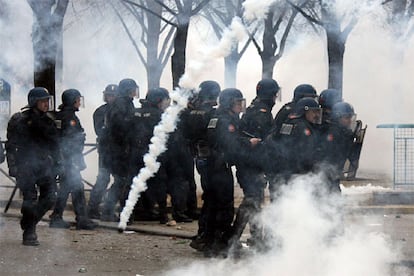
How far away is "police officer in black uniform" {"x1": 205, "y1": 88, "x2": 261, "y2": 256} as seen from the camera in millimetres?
10781

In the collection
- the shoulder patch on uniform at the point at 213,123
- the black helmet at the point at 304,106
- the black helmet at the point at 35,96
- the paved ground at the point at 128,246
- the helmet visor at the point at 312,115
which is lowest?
the paved ground at the point at 128,246

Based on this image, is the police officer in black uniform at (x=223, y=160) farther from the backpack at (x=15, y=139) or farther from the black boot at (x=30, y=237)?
the backpack at (x=15, y=139)

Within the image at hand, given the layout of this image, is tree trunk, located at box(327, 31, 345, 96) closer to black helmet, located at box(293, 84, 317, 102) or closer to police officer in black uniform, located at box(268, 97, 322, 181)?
black helmet, located at box(293, 84, 317, 102)

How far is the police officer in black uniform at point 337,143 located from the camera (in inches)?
404

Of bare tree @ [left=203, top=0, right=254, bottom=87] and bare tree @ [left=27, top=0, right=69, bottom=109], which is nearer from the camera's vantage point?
bare tree @ [left=27, top=0, right=69, bottom=109]

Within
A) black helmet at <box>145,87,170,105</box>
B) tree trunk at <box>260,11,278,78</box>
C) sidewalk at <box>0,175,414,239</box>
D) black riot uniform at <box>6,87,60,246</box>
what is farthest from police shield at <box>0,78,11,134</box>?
black riot uniform at <box>6,87,60,246</box>

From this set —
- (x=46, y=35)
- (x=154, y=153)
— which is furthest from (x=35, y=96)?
(x=46, y=35)

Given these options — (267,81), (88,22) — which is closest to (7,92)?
(88,22)

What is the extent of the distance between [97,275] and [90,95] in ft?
93.2

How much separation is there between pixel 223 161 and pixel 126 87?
2.99 m

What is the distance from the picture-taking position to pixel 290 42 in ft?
111

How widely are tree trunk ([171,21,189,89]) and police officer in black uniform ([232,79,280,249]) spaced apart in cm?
673

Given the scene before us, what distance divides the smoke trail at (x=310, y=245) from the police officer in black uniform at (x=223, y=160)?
3.59 feet

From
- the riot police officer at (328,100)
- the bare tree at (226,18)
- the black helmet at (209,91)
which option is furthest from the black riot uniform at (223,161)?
the bare tree at (226,18)
